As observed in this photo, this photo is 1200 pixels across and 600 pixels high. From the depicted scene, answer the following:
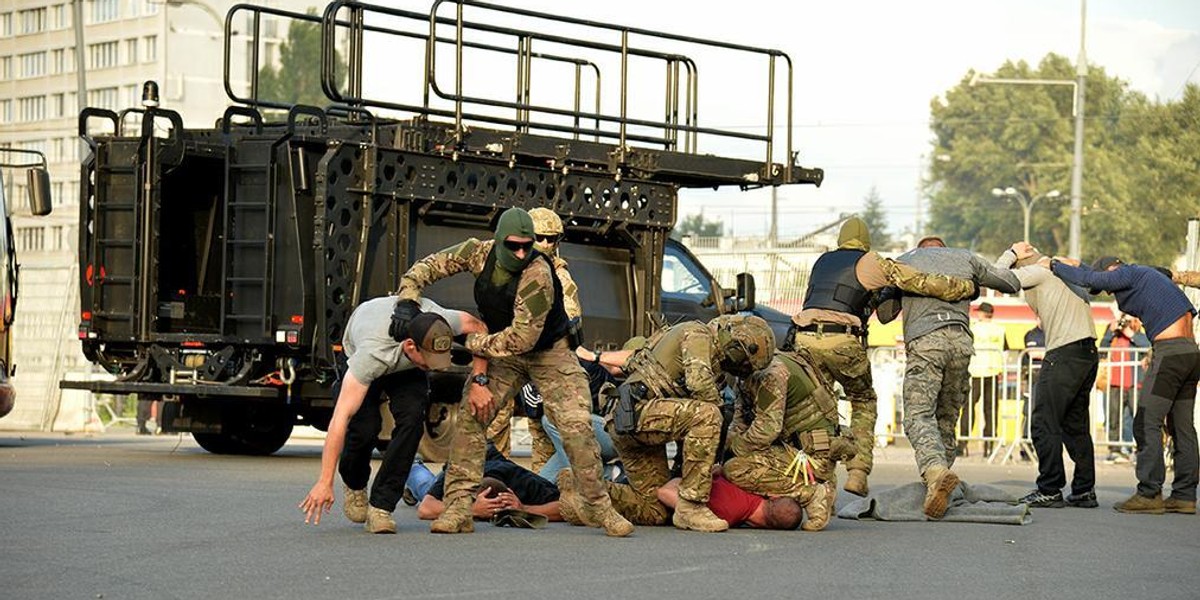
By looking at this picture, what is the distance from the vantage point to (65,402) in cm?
2856

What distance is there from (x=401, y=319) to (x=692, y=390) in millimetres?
1778

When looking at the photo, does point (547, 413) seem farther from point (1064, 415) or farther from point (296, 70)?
point (296, 70)

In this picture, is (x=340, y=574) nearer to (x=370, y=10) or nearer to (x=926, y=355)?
(x=926, y=355)

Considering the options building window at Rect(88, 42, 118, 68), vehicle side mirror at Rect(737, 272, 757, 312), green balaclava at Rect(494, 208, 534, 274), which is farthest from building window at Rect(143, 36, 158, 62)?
green balaclava at Rect(494, 208, 534, 274)

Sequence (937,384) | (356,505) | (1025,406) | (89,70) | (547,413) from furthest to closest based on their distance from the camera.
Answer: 1. (89,70)
2. (1025,406)
3. (937,384)
4. (356,505)
5. (547,413)

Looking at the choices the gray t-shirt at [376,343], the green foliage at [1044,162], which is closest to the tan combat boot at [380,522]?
the gray t-shirt at [376,343]

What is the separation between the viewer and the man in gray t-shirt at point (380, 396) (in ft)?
33.6

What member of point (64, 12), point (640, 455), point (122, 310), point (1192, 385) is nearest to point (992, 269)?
point (1192, 385)

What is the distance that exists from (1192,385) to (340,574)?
7.51 meters

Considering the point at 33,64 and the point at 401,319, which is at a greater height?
the point at 33,64

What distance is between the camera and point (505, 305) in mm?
10586

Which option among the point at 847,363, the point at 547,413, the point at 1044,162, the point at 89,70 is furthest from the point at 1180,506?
the point at 1044,162

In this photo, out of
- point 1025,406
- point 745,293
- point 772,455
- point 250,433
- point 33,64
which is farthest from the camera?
point 33,64

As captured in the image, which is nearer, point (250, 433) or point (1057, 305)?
point (1057, 305)
